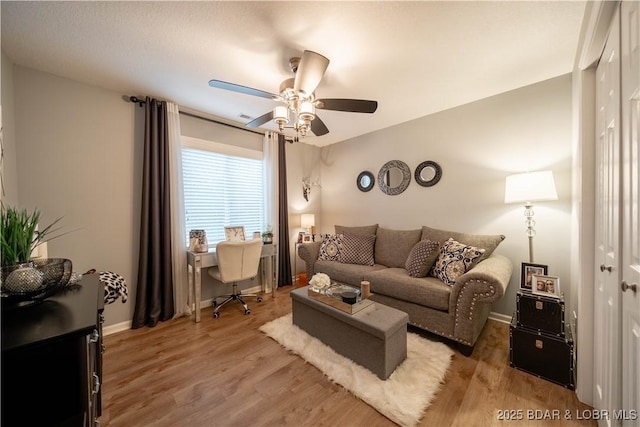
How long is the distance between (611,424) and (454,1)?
238cm

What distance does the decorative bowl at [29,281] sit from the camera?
2.94 feet

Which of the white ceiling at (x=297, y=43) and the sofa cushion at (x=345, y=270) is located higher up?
the white ceiling at (x=297, y=43)

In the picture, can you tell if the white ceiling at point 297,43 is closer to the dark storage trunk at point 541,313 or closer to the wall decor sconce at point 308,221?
the dark storage trunk at point 541,313

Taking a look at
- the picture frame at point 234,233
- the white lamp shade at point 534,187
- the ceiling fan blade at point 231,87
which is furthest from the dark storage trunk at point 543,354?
the picture frame at point 234,233

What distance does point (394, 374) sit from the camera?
1.77m

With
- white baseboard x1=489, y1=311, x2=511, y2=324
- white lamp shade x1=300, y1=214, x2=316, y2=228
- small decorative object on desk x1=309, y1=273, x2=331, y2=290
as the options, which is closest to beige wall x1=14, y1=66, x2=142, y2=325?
small decorative object on desk x1=309, y1=273, x2=331, y2=290

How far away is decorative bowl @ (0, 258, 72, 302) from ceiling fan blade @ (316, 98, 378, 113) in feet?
6.10

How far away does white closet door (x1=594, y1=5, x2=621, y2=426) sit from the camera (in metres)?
1.11

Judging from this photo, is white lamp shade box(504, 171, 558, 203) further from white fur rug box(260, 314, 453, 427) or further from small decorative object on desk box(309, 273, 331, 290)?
small decorative object on desk box(309, 273, 331, 290)

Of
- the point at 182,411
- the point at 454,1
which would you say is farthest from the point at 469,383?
the point at 454,1

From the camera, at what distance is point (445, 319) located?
2.13 meters

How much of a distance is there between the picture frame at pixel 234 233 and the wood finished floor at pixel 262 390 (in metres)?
1.29

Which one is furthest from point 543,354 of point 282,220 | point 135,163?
point 135,163

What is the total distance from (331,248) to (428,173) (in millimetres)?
1662
